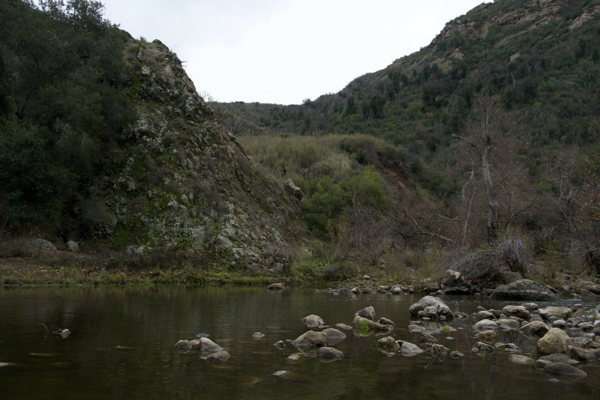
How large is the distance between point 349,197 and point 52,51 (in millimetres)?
25274

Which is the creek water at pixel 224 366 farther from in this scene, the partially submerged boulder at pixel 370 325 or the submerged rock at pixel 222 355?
the partially submerged boulder at pixel 370 325

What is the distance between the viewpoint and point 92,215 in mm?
20469

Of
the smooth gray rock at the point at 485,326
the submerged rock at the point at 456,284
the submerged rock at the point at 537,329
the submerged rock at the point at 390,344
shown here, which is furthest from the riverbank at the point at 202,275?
the submerged rock at the point at 390,344

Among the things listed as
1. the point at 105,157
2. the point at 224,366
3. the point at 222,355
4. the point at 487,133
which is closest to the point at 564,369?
the point at 224,366

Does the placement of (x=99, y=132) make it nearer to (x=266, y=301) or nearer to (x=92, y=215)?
(x=92, y=215)

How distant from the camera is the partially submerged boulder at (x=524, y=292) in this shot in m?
13.9

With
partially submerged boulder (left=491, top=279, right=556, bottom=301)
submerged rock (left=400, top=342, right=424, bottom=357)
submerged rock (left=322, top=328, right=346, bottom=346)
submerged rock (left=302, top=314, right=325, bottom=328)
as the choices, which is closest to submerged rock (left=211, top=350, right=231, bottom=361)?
submerged rock (left=322, top=328, right=346, bottom=346)

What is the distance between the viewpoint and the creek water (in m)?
4.03

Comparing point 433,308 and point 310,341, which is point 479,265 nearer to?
point 433,308

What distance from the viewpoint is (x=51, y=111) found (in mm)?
20047

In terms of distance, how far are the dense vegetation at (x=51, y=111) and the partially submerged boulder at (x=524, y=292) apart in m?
19.9

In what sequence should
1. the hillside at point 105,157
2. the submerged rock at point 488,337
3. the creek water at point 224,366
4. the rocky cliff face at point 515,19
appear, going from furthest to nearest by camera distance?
the rocky cliff face at point 515,19, the hillside at point 105,157, the submerged rock at point 488,337, the creek water at point 224,366

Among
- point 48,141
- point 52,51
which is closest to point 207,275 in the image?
point 48,141

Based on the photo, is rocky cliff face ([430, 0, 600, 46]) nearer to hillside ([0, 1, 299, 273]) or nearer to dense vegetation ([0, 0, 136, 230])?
hillside ([0, 1, 299, 273])
